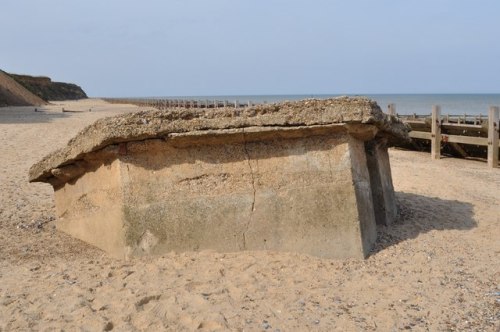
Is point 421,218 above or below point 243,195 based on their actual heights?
below

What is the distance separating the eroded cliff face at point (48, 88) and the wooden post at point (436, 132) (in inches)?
1818

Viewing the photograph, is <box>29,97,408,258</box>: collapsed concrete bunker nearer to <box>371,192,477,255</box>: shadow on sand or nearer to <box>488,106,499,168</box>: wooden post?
<box>371,192,477,255</box>: shadow on sand

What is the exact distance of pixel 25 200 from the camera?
790cm

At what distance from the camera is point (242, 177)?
5156mm

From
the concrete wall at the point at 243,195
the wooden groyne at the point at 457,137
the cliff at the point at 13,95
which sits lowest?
the wooden groyne at the point at 457,137

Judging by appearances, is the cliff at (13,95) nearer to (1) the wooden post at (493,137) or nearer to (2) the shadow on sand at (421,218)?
(1) the wooden post at (493,137)

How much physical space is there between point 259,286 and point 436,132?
12.4m

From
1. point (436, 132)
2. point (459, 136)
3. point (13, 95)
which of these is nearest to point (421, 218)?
point (459, 136)

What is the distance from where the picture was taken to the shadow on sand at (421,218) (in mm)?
5824

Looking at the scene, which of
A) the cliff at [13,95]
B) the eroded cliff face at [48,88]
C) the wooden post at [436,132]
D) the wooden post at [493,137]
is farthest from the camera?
the eroded cliff face at [48,88]

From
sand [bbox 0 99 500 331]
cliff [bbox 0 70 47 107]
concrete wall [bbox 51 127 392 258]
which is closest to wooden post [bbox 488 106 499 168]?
sand [bbox 0 99 500 331]

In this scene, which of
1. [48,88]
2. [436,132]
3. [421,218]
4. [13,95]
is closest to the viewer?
[421,218]

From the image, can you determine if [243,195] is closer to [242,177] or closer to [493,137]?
[242,177]

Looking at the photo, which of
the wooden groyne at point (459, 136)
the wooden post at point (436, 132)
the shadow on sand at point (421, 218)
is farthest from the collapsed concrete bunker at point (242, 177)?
the wooden post at point (436, 132)
